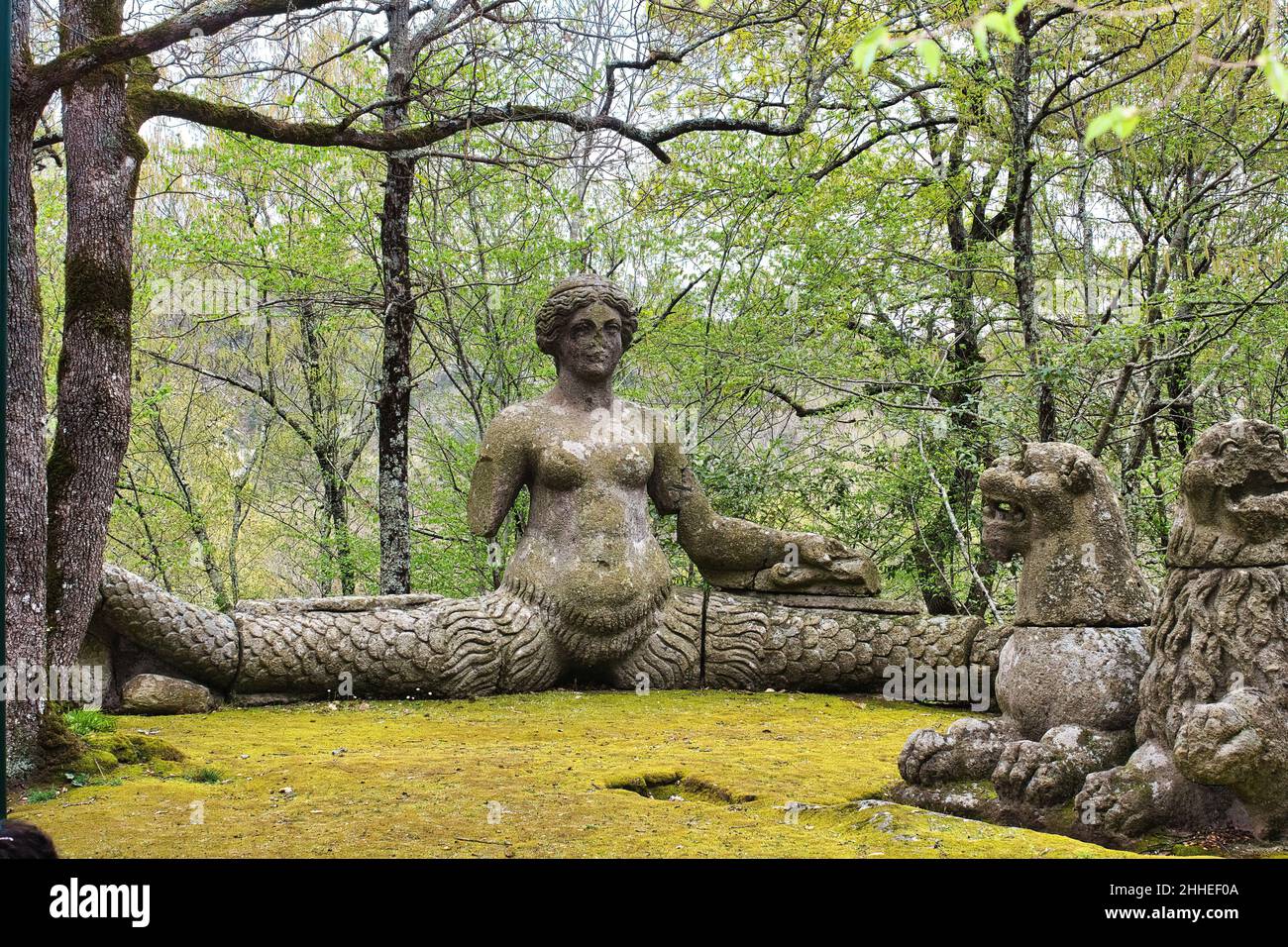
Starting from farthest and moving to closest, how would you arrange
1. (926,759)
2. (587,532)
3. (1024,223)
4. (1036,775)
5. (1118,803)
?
(1024,223)
(587,532)
(926,759)
(1036,775)
(1118,803)

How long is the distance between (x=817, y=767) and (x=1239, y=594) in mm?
1961

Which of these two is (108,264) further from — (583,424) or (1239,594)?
(1239,594)

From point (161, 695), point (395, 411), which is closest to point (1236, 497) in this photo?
point (161, 695)

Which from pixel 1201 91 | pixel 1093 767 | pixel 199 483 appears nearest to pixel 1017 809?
pixel 1093 767

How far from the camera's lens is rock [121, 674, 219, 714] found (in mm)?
6797

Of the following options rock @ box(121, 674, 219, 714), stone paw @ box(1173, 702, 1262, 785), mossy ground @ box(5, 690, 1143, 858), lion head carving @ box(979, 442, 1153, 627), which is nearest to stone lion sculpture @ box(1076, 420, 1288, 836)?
stone paw @ box(1173, 702, 1262, 785)

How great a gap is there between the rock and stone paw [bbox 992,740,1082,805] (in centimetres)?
465

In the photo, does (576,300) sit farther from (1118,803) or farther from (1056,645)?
(1118,803)

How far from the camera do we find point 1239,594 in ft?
12.8

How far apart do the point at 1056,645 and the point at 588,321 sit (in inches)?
166

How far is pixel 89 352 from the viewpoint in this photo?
521 centimetres

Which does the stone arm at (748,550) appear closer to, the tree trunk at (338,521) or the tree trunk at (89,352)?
the tree trunk at (89,352)

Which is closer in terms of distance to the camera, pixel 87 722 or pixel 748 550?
pixel 87 722

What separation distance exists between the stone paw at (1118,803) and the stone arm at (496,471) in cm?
467
